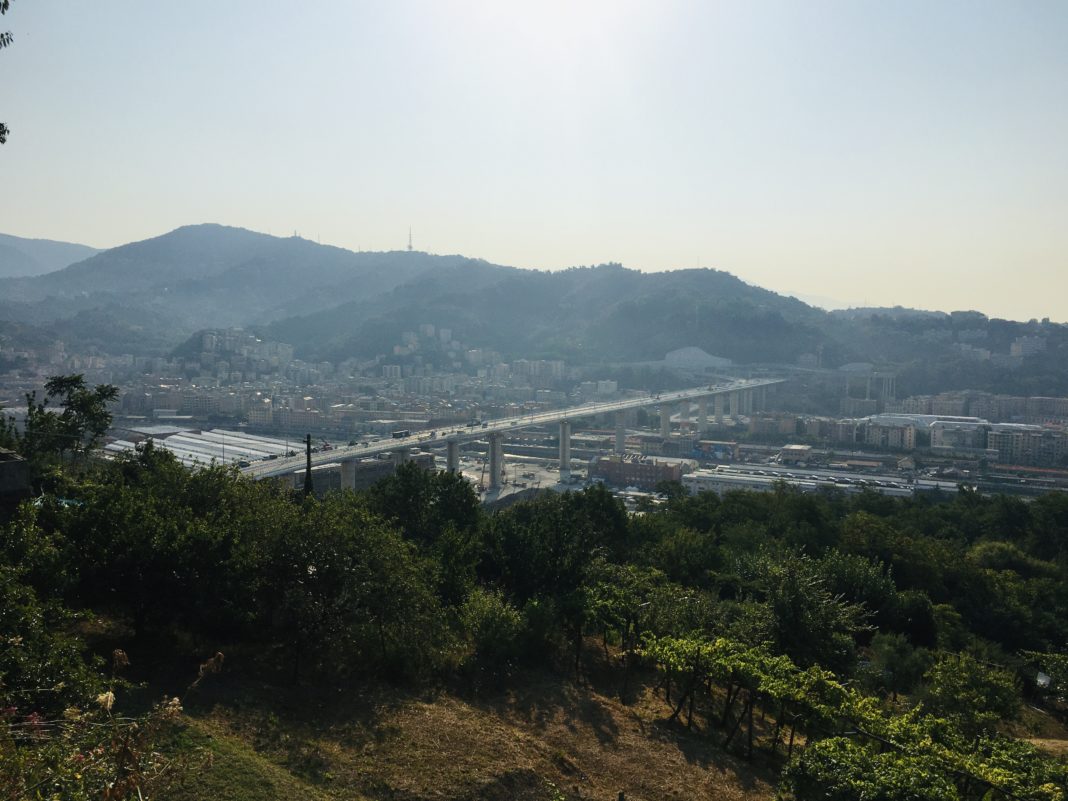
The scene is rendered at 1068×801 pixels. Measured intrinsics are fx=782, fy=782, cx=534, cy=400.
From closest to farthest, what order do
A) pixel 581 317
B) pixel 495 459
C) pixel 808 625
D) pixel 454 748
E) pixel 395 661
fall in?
pixel 454 748 < pixel 395 661 < pixel 808 625 < pixel 495 459 < pixel 581 317

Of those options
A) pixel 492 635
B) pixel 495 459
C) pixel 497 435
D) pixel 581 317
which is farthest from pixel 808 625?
pixel 581 317

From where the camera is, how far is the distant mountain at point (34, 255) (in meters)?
117

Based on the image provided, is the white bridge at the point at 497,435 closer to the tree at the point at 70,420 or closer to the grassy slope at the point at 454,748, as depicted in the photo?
the tree at the point at 70,420

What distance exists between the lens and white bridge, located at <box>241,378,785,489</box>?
18.8m

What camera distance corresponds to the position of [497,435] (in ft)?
81.8

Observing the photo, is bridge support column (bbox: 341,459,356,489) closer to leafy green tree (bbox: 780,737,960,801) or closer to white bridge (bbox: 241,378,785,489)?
white bridge (bbox: 241,378,785,489)

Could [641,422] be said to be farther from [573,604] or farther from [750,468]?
[573,604]

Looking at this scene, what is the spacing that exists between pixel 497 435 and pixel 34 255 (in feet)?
429

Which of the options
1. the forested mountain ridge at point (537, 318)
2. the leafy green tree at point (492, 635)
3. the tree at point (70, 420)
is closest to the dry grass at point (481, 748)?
the leafy green tree at point (492, 635)

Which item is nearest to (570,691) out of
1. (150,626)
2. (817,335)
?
(150,626)

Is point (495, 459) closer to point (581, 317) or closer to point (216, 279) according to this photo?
point (581, 317)

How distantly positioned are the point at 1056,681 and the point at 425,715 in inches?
215

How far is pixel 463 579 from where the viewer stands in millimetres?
5887

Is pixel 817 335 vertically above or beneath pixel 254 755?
above
